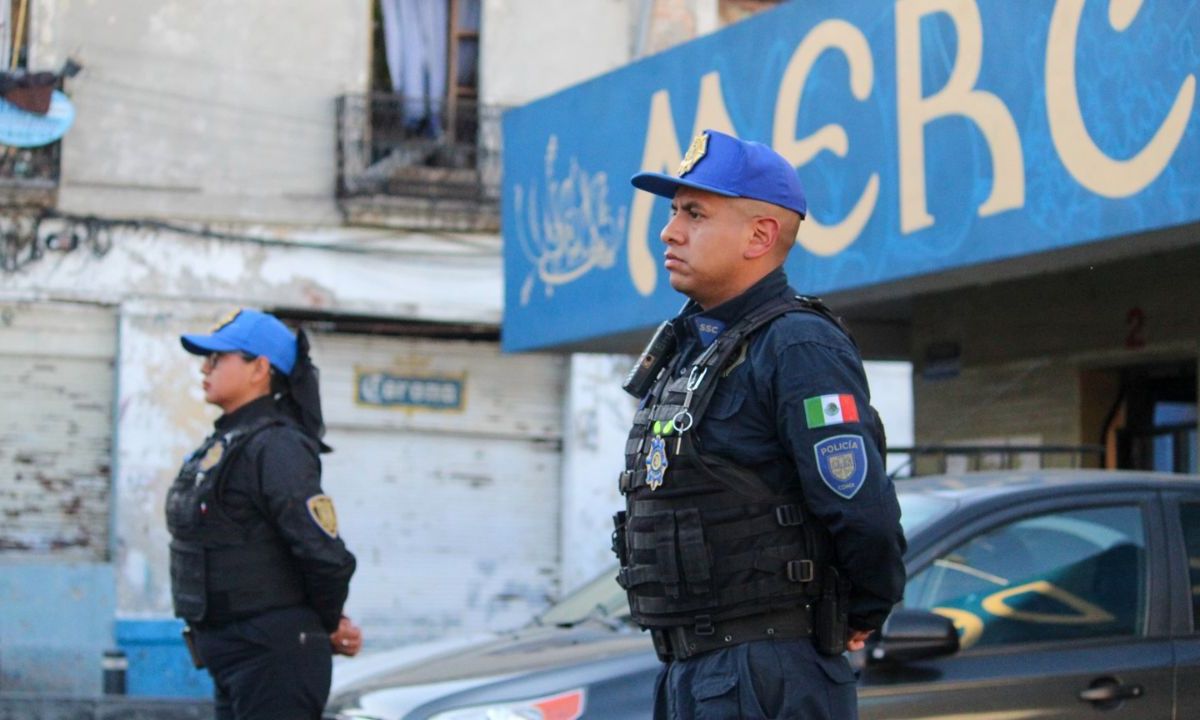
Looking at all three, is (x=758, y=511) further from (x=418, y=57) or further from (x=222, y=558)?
(x=418, y=57)

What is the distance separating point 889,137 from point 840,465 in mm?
4479

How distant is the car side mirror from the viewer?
15.9ft

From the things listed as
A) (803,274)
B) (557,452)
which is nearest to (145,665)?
(557,452)

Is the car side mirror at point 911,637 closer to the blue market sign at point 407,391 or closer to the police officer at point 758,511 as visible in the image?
the police officer at point 758,511

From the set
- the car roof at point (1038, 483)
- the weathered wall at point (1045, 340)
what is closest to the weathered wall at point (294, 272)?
the weathered wall at point (1045, 340)

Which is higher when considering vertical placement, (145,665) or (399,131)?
(399,131)

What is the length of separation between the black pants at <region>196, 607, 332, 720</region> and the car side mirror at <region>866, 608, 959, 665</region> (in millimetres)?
1634

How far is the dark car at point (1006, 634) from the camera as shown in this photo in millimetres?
4910

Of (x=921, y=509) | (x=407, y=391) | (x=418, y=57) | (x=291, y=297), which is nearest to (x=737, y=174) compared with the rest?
(x=921, y=509)

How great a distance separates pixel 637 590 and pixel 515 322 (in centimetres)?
680

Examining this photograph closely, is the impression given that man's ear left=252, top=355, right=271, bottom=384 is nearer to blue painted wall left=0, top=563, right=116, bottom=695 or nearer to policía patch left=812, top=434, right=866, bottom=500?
policía patch left=812, top=434, right=866, bottom=500

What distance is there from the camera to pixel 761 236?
3.53 meters

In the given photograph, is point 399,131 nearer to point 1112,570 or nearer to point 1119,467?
point 1119,467

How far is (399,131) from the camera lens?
16.0 meters
